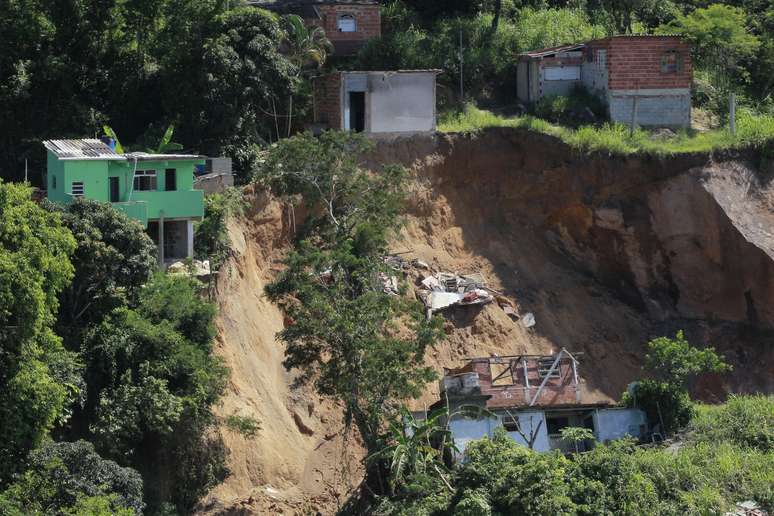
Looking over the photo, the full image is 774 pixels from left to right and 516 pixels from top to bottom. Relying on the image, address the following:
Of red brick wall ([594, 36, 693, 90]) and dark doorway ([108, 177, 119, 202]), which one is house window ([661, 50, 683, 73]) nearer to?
red brick wall ([594, 36, 693, 90])

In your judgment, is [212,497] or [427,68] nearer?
[212,497]

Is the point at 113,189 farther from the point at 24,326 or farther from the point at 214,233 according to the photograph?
the point at 24,326

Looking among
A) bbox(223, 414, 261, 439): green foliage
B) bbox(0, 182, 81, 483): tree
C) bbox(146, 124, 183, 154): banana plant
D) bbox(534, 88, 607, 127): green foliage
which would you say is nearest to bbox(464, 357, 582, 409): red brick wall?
bbox(223, 414, 261, 439): green foliage

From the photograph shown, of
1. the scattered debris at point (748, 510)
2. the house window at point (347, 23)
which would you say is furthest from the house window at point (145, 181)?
the scattered debris at point (748, 510)

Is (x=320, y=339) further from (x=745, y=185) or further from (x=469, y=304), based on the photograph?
(x=745, y=185)

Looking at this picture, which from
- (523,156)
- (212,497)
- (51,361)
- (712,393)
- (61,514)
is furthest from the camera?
(523,156)

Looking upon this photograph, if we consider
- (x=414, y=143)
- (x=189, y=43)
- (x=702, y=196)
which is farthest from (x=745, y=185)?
(x=189, y=43)
